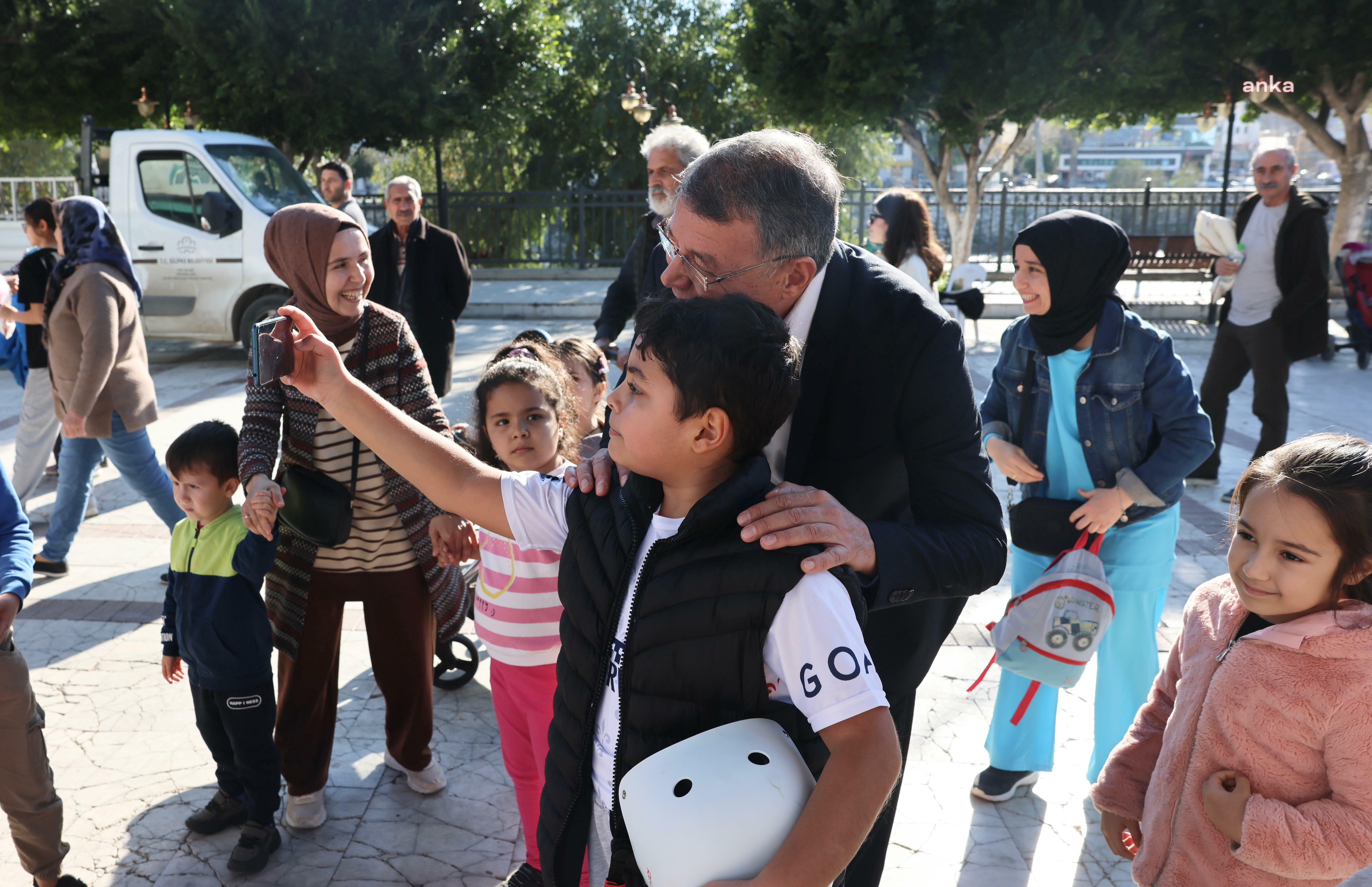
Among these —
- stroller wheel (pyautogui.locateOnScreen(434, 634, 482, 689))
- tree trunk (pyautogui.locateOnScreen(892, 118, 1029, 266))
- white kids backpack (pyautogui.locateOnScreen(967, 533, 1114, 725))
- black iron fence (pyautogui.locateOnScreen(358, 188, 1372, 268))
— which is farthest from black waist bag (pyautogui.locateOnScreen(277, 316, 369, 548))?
black iron fence (pyautogui.locateOnScreen(358, 188, 1372, 268))

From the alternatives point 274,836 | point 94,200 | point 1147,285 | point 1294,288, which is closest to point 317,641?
point 274,836

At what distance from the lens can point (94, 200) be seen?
474 cm

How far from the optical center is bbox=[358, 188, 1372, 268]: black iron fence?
18.8 m

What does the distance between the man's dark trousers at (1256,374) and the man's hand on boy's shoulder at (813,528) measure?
206 inches

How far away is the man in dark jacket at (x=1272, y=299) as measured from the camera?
5.73 metres

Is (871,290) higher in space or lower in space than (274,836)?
higher

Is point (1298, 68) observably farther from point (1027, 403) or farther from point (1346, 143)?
point (1027, 403)

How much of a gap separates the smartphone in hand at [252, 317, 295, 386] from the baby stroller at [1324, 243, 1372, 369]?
37.5 feet

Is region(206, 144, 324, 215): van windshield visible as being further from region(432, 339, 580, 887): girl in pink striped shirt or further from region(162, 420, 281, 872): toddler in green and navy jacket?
region(432, 339, 580, 887): girl in pink striped shirt

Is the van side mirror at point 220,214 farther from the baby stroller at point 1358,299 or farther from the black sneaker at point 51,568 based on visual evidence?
the baby stroller at point 1358,299

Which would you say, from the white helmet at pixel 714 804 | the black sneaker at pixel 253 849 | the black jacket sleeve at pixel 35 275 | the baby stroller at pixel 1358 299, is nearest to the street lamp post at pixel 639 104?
the baby stroller at pixel 1358 299

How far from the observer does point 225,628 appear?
2.71m

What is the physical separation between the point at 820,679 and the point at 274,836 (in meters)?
2.15

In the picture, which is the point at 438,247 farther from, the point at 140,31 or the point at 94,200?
the point at 140,31
